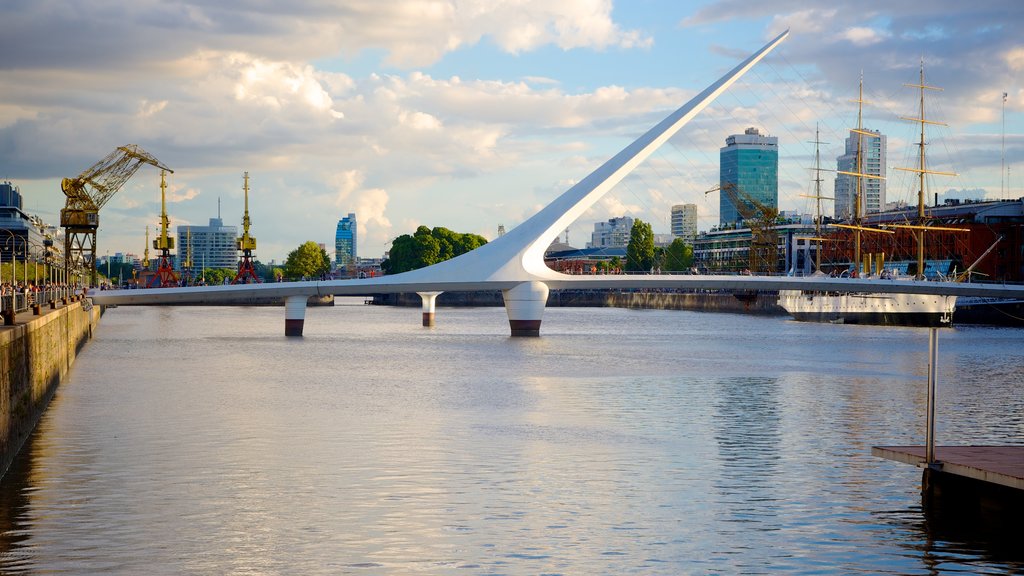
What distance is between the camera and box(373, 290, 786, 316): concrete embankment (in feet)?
372

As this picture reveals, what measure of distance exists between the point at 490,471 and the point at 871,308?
253 ft

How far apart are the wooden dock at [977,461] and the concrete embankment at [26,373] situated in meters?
11.9

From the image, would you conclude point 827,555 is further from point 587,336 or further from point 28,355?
point 587,336

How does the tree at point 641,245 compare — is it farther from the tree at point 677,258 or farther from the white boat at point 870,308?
the white boat at point 870,308

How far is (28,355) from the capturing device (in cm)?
2227

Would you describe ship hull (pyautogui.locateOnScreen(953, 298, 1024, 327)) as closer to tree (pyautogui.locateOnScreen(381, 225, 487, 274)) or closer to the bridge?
the bridge

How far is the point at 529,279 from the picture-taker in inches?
2340

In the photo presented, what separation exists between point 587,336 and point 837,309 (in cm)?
3783

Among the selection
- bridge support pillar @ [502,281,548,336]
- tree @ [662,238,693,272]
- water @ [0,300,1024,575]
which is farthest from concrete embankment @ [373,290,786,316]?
water @ [0,300,1024,575]

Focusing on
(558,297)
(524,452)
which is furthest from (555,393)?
(558,297)

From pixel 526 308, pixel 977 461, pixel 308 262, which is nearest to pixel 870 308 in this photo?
pixel 526 308

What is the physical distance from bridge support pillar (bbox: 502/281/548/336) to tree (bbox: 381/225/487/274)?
73162mm

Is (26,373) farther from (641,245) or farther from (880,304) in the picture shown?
(641,245)

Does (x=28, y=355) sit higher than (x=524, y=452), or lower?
higher
